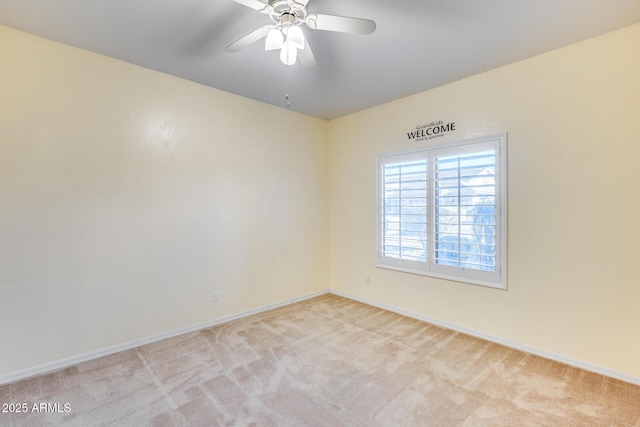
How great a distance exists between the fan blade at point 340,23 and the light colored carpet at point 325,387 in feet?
7.98

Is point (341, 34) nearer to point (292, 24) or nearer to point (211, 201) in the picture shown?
point (292, 24)

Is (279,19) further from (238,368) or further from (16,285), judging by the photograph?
(16,285)

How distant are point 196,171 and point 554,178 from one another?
3524mm

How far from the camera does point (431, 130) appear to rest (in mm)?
3418

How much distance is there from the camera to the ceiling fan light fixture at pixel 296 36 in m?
1.80

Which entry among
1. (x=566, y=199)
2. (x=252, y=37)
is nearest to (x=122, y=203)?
(x=252, y=37)

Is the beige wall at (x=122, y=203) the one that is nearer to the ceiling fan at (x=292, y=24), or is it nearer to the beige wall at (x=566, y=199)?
the ceiling fan at (x=292, y=24)

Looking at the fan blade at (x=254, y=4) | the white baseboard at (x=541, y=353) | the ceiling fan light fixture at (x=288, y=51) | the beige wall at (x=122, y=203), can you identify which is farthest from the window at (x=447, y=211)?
the fan blade at (x=254, y=4)

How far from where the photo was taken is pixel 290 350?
9.16ft

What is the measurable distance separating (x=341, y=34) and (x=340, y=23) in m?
0.68

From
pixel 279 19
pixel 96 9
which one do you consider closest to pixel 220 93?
pixel 96 9

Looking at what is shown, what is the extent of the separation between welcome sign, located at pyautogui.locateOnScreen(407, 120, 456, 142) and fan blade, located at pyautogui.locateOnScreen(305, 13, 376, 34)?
1895 millimetres

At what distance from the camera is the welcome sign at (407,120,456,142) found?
3.28 metres

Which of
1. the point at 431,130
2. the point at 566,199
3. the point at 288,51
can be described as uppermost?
the point at 288,51
